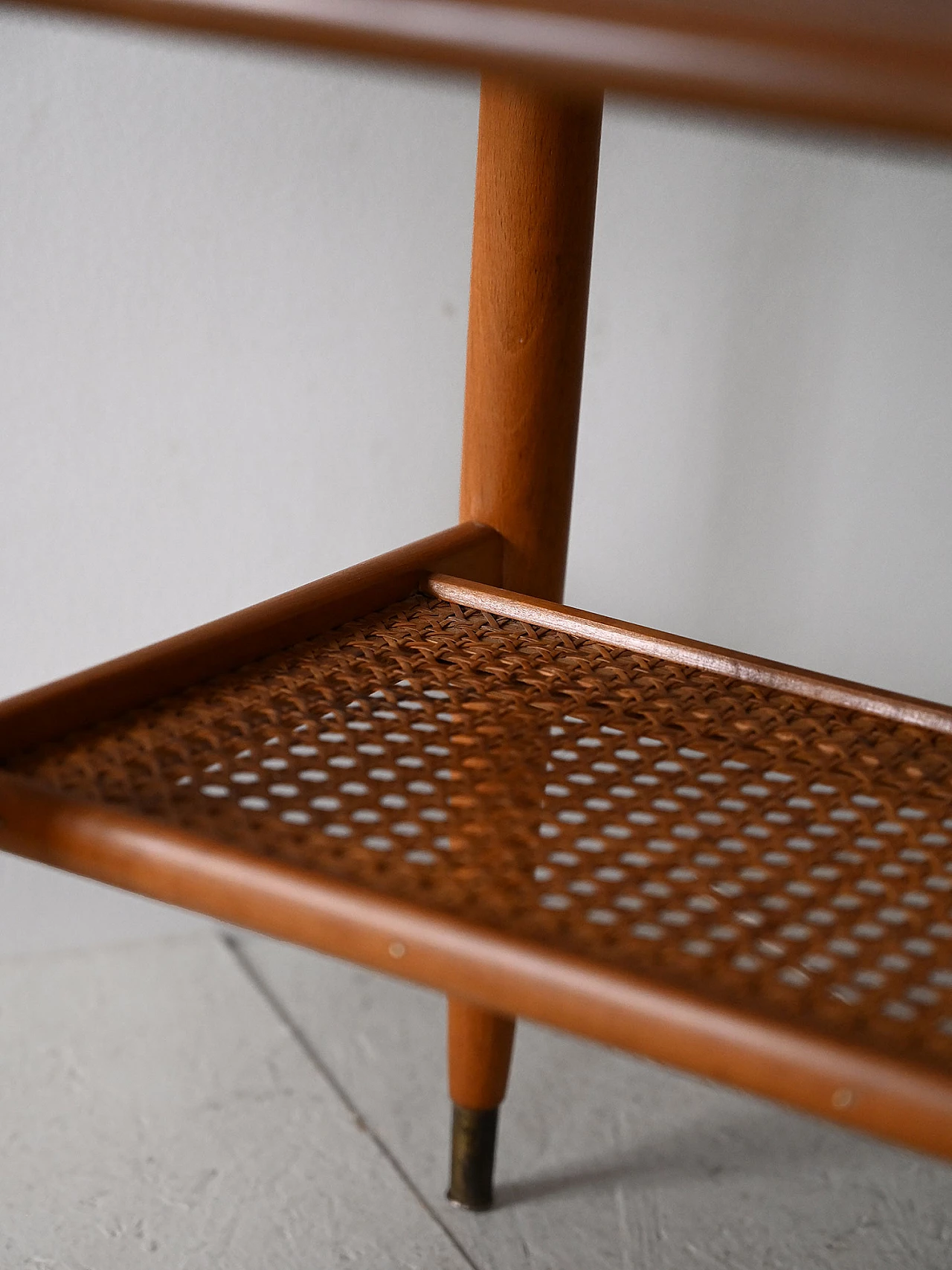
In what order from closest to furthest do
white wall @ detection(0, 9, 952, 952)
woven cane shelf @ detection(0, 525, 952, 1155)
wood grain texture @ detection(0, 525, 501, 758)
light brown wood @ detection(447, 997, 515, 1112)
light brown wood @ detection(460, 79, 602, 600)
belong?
woven cane shelf @ detection(0, 525, 952, 1155) → wood grain texture @ detection(0, 525, 501, 758) → light brown wood @ detection(460, 79, 602, 600) → light brown wood @ detection(447, 997, 515, 1112) → white wall @ detection(0, 9, 952, 952)

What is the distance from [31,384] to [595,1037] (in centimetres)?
71

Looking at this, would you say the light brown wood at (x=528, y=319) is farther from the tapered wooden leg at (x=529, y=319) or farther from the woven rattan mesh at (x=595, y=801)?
the woven rattan mesh at (x=595, y=801)

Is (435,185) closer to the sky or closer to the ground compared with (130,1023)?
closer to the sky

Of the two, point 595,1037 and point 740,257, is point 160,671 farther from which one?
point 740,257

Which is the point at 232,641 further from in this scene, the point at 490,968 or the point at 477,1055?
the point at 477,1055

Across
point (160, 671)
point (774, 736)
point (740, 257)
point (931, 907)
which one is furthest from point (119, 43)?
point (931, 907)

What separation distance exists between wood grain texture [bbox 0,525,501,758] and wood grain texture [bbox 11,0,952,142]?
0.86ft

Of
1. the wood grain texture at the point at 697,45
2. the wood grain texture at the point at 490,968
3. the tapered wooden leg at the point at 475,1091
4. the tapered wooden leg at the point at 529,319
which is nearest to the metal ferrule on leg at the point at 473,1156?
the tapered wooden leg at the point at 475,1091

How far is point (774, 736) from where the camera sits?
1.81 feet

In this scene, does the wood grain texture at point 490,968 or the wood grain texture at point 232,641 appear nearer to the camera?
the wood grain texture at point 490,968

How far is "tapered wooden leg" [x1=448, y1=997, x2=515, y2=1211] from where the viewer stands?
0.82 m

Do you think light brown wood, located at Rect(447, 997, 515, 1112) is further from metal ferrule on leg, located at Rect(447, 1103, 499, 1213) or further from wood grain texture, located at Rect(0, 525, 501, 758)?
wood grain texture, located at Rect(0, 525, 501, 758)

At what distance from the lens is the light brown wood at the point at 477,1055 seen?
0.82 metres

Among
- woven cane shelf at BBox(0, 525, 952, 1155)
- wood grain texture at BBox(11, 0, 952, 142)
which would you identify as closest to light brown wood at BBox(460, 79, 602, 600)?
woven cane shelf at BBox(0, 525, 952, 1155)
